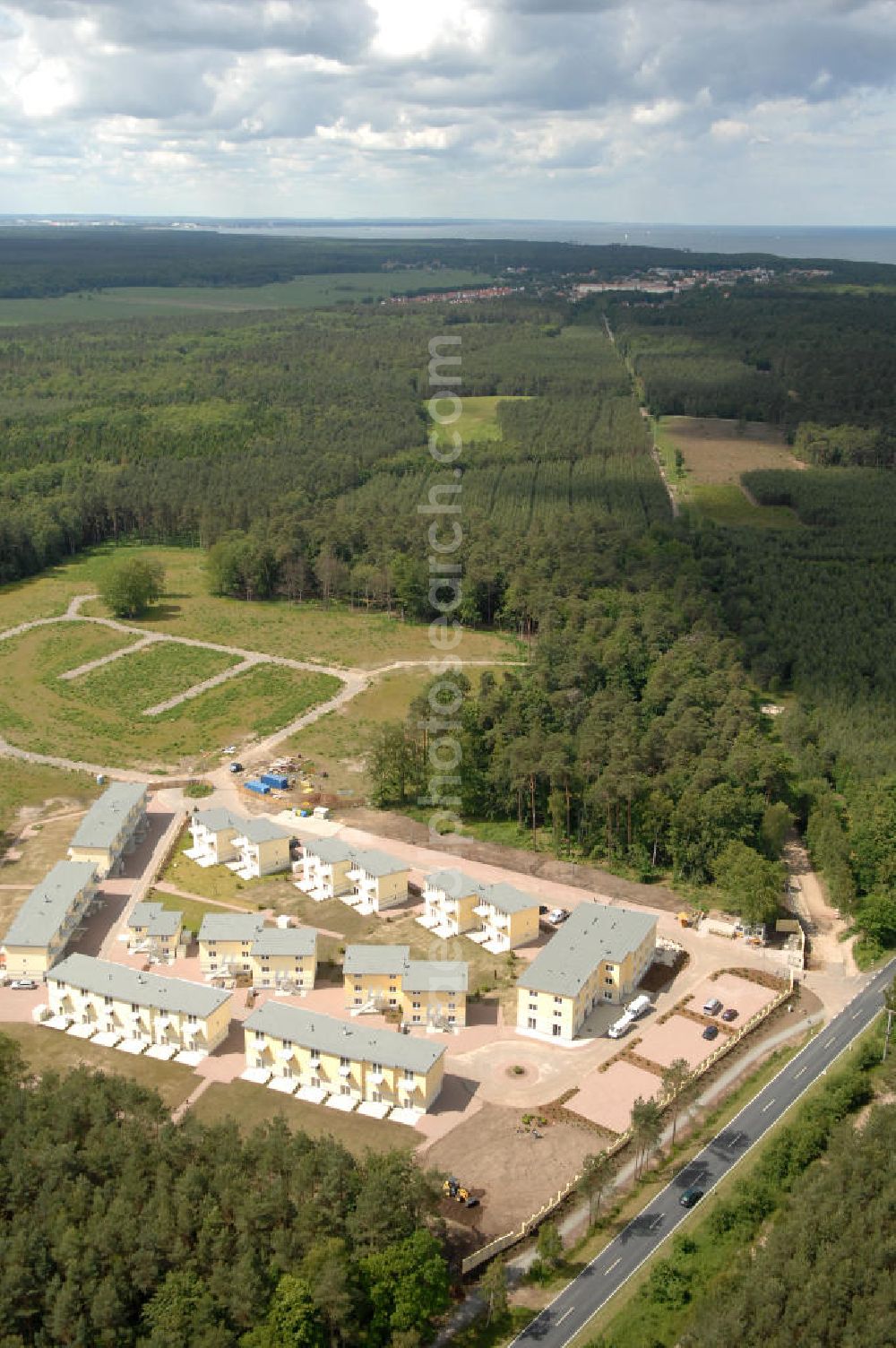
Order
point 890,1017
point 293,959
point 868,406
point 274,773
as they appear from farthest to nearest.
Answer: point 868,406, point 274,773, point 293,959, point 890,1017

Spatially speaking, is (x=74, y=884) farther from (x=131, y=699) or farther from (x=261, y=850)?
(x=131, y=699)

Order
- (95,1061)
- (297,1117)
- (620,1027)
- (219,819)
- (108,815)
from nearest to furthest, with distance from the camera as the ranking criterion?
1. (297,1117)
2. (95,1061)
3. (620,1027)
4. (219,819)
5. (108,815)

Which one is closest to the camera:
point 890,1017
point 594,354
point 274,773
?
point 890,1017

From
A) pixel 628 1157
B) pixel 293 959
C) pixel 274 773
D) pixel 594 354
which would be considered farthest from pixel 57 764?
pixel 594 354

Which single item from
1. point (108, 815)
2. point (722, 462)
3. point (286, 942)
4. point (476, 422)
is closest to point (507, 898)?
point (286, 942)

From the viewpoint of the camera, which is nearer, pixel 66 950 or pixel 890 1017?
pixel 890 1017

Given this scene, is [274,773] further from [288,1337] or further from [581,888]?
[288,1337]

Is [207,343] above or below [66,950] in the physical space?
above
